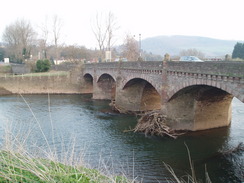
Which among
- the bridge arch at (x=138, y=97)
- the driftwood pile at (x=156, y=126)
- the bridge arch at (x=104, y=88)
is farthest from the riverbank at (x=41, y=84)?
the driftwood pile at (x=156, y=126)

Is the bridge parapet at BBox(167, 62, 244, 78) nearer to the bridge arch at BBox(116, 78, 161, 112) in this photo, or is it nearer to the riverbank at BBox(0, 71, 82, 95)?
the bridge arch at BBox(116, 78, 161, 112)

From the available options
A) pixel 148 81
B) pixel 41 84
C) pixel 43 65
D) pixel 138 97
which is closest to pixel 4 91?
pixel 41 84

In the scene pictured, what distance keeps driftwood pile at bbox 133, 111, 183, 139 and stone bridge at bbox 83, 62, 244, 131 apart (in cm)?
68

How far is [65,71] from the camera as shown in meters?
48.5

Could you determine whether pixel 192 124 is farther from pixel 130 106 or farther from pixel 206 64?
pixel 130 106

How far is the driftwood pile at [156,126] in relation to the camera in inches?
748

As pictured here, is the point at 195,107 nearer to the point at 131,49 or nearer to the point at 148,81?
the point at 148,81

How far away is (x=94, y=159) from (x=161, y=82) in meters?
8.95

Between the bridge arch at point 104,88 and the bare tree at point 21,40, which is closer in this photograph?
the bridge arch at point 104,88

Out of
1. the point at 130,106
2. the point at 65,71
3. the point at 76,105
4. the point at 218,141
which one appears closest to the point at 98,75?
the point at 76,105

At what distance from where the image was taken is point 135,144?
17.6 metres

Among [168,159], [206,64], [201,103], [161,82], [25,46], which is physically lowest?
[168,159]

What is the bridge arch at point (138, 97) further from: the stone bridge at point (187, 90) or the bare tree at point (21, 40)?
the bare tree at point (21, 40)

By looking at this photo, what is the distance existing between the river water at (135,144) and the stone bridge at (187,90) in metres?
1.37
